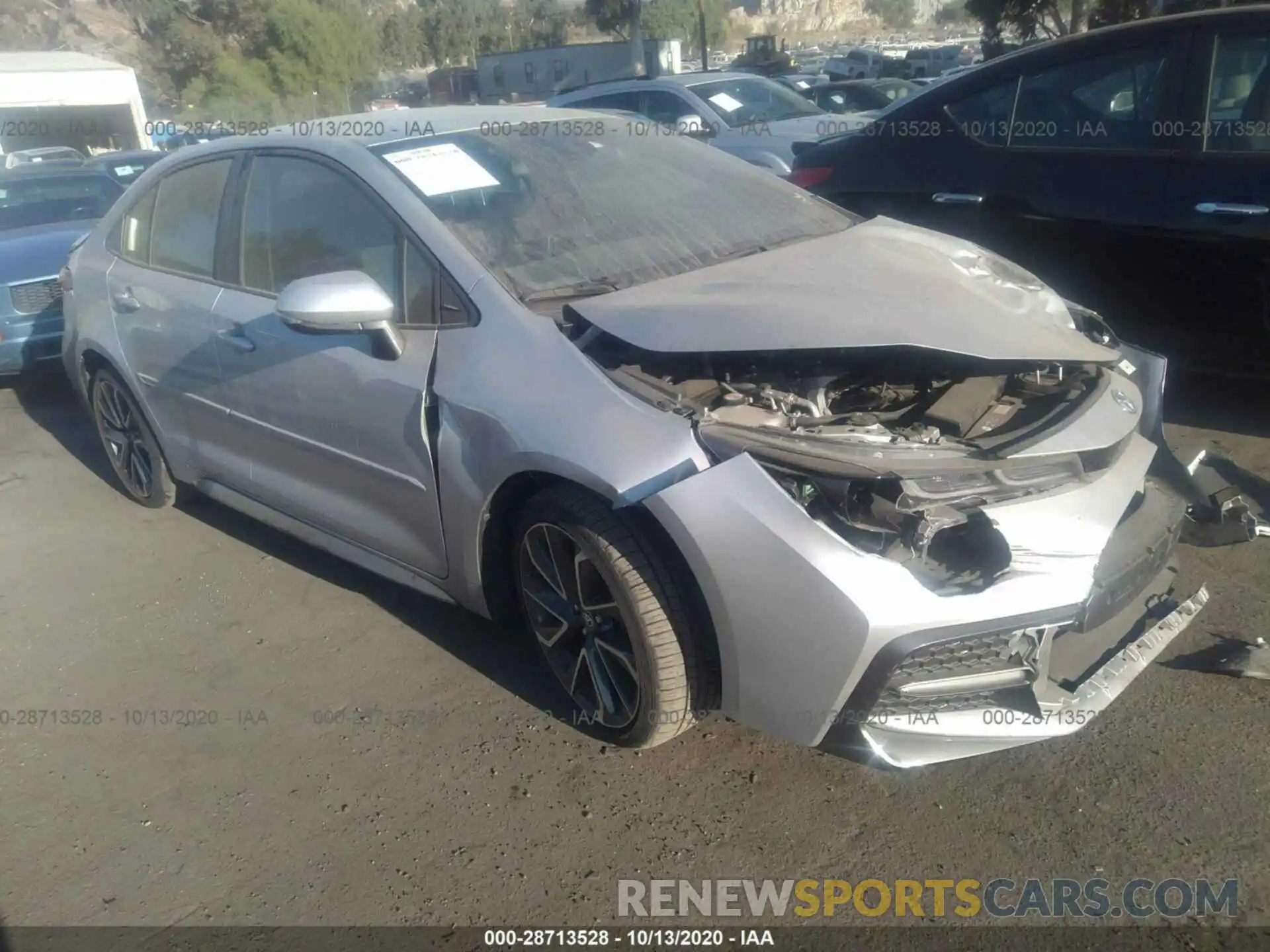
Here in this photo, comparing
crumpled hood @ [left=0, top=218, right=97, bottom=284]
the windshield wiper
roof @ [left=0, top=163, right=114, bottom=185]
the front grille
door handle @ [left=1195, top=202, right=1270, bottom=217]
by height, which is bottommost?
the front grille

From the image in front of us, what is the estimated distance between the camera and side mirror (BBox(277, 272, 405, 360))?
284cm

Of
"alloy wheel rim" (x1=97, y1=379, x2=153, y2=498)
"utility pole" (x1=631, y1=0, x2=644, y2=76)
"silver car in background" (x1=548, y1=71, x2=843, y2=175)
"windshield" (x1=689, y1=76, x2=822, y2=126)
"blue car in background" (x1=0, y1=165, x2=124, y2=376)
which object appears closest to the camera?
"alloy wheel rim" (x1=97, y1=379, x2=153, y2=498)

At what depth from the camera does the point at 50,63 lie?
3750 centimetres

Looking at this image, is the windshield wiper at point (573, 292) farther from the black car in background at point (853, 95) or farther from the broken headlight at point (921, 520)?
the black car in background at point (853, 95)

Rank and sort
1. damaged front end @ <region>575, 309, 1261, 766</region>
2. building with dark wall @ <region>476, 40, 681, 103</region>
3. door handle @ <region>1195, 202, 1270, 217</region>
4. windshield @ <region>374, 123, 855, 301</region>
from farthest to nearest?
building with dark wall @ <region>476, 40, 681, 103</region> → door handle @ <region>1195, 202, 1270, 217</region> → windshield @ <region>374, 123, 855, 301</region> → damaged front end @ <region>575, 309, 1261, 766</region>

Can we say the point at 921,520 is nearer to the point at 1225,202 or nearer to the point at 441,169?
the point at 441,169

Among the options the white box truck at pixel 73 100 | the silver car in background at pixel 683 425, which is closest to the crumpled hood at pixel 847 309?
the silver car in background at pixel 683 425

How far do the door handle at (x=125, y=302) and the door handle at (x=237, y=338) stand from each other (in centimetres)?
76

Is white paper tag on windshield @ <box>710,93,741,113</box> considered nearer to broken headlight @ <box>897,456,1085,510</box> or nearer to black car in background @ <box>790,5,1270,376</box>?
black car in background @ <box>790,5,1270,376</box>

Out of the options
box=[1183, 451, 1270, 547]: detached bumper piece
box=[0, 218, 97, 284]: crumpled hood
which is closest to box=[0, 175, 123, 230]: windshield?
box=[0, 218, 97, 284]: crumpled hood

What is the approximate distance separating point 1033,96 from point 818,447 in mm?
3048

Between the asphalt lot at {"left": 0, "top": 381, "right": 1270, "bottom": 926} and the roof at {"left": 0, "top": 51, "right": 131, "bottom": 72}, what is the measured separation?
40.1 metres

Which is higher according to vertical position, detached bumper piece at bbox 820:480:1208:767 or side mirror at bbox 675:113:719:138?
side mirror at bbox 675:113:719:138

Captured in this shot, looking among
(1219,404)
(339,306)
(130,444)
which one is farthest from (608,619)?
(1219,404)
